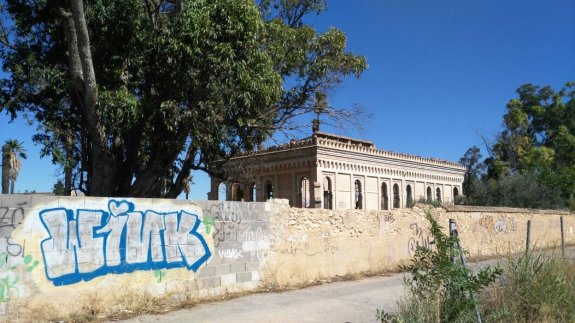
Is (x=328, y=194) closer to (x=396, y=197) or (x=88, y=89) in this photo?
(x=396, y=197)

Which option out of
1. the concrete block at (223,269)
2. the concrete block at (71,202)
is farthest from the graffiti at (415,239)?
the concrete block at (71,202)

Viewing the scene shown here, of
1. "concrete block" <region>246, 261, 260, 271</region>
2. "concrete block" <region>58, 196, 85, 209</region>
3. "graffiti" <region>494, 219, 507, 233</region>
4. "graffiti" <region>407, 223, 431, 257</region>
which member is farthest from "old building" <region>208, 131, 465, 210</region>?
"concrete block" <region>58, 196, 85, 209</region>

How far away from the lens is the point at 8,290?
7.60 metres

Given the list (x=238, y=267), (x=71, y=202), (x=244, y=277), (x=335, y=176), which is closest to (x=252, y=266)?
(x=244, y=277)

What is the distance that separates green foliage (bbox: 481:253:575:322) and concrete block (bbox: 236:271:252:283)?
18.8 ft

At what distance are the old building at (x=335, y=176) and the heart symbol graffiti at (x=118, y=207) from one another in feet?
70.6

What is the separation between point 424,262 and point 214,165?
12376mm

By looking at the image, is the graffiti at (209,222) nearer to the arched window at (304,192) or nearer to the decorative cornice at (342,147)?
the decorative cornice at (342,147)

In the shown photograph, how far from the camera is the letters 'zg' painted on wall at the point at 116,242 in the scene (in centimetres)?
824

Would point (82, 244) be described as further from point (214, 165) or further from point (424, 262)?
point (214, 165)

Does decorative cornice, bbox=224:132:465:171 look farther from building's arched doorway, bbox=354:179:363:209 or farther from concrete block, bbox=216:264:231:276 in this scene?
concrete block, bbox=216:264:231:276

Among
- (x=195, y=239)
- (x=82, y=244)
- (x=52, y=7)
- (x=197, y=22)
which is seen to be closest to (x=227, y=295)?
(x=195, y=239)

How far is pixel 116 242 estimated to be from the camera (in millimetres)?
8992

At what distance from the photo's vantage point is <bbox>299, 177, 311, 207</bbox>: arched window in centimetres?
3691
